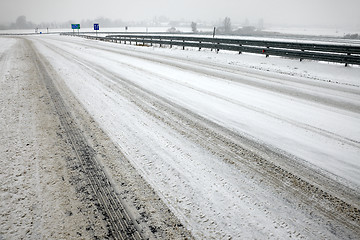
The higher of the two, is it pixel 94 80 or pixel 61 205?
pixel 94 80

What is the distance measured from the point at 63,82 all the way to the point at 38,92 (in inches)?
42.9

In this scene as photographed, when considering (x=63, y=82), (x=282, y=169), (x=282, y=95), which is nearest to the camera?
(x=282, y=169)

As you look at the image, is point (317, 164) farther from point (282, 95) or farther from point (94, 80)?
point (94, 80)

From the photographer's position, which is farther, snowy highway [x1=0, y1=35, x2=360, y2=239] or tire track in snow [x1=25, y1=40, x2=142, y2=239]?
snowy highway [x1=0, y1=35, x2=360, y2=239]

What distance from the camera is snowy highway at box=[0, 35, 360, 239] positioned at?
6.42 feet

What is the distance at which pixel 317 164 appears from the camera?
285 cm

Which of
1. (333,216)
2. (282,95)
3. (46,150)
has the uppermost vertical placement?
(282,95)

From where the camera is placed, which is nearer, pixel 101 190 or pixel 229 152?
pixel 101 190

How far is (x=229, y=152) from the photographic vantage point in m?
3.05

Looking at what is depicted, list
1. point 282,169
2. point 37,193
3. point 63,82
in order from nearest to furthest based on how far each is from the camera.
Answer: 1. point 37,193
2. point 282,169
3. point 63,82

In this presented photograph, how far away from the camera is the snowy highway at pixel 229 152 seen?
77.0 inches

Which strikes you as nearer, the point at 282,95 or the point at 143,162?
the point at 143,162

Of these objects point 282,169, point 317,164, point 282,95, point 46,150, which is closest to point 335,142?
point 317,164

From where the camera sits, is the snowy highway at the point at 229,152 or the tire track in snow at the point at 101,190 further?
the snowy highway at the point at 229,152
